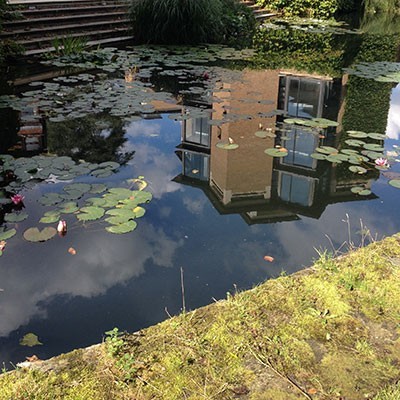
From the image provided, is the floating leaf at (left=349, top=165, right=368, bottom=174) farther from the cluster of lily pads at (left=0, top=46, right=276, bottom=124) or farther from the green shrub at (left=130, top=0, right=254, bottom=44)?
the green shrub at (left=130, top=0, right=254, bottom=44)

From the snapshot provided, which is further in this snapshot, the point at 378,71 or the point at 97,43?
the point at 97,43

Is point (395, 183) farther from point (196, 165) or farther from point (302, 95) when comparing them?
point (302, 95)

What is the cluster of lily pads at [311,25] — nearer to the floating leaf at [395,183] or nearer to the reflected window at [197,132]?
Result: the reflected window at [197,132]

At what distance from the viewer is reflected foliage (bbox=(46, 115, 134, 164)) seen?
4.41m

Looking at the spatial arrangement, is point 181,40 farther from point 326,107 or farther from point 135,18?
point 326,107

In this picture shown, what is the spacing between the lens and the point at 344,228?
3346 millimetres

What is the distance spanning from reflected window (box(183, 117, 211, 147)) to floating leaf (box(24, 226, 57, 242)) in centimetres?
209

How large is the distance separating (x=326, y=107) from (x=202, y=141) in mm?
2643

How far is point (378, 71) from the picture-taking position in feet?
27.9

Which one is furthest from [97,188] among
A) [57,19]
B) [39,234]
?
[57,19]

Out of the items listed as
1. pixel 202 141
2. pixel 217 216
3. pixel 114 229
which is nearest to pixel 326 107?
pixel 202 141

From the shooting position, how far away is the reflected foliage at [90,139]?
4406mm

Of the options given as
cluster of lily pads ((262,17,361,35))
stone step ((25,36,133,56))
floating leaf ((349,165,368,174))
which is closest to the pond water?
floating leaf ((349,165,368,174))

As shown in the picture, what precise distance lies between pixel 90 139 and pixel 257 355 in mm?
3433
